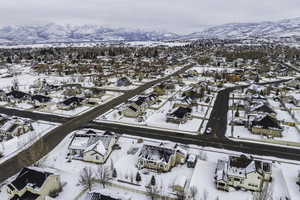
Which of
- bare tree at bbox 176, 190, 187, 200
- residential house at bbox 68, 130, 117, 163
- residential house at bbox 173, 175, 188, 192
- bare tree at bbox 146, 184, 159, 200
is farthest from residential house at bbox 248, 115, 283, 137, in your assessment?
residential house at bbox 68, 130, 117, 163

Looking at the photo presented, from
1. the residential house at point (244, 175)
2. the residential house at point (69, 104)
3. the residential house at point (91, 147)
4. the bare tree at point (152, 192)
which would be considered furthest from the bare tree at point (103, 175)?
the residential house at point (69, 104)

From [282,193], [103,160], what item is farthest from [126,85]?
[282,193]

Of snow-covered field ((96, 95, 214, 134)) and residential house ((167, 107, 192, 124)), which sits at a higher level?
residential house ((167, 107, 192, 124))

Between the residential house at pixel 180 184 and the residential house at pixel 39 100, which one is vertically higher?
the residential house at pixel 39 100

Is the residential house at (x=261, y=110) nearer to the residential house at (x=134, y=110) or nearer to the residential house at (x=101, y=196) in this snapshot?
the residential house at (x=134, y=110)

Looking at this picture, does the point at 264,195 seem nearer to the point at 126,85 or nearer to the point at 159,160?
the point at 159,160

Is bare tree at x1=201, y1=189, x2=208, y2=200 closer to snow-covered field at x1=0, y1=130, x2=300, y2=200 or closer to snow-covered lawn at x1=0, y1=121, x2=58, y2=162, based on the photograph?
snow-covered field at x1=0, y1=130, x2=300, y2=200

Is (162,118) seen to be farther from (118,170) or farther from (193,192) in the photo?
(193,192)
